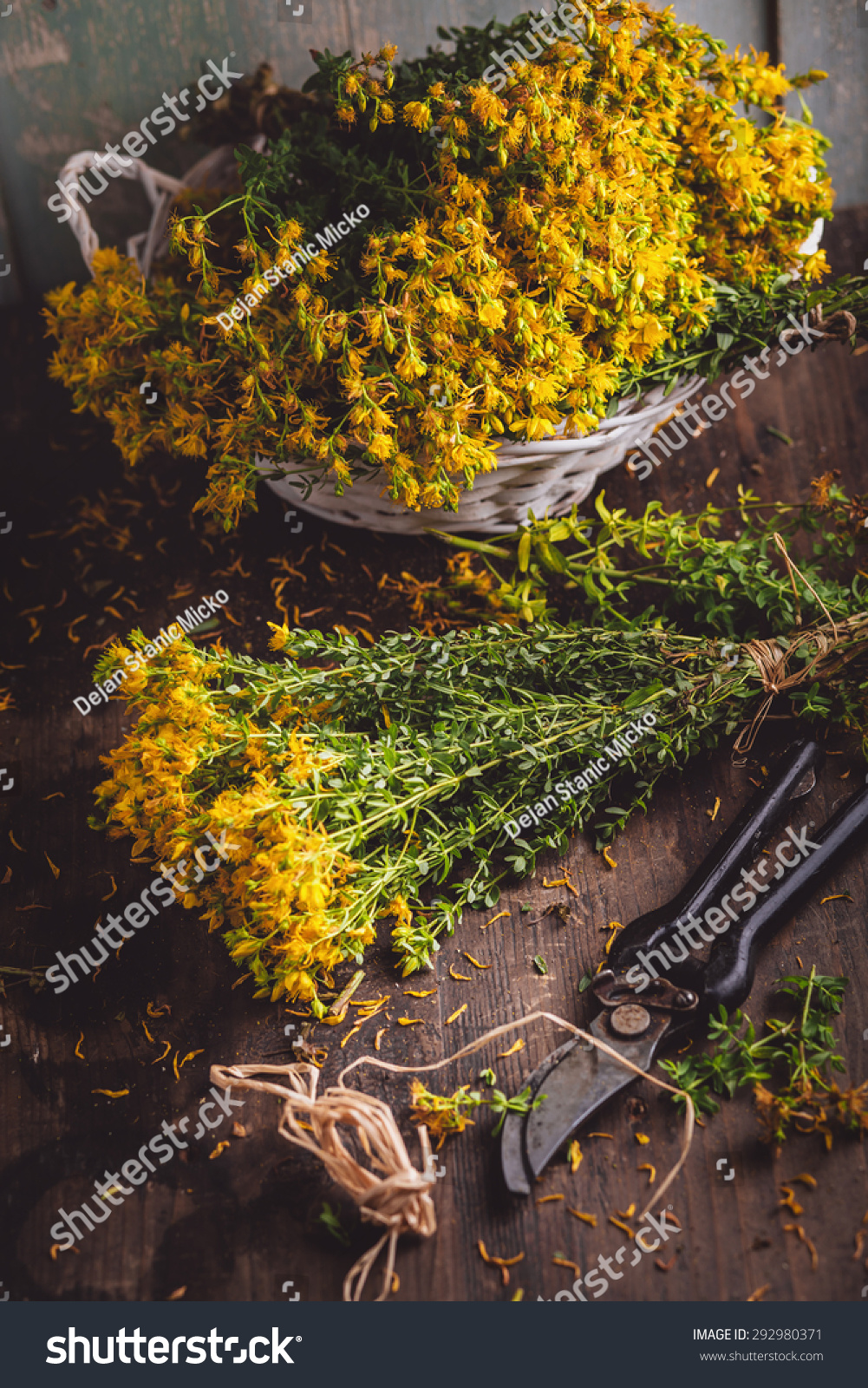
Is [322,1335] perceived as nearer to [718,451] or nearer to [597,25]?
[718,451]

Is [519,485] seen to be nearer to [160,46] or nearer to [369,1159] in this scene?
[369,1159]

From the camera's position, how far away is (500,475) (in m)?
1.75

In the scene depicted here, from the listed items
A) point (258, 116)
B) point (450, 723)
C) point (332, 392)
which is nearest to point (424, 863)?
point (450, 723)

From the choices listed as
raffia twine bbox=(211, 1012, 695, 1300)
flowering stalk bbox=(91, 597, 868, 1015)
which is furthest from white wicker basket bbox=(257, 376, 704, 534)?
raffia twine bbox=(211, 1012, 695, 1300)

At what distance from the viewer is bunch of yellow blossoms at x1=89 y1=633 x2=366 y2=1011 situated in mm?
1337

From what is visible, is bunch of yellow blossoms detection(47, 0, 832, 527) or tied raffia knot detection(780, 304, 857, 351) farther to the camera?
tied raffia knot detection(780, 304, 857, 351)

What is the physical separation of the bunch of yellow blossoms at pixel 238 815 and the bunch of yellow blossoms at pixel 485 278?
401 mm

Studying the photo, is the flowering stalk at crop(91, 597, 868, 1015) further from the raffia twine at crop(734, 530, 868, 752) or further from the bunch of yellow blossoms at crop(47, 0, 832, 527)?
the bunch of yellow blossoms at crop(47, 0, 832, 527)

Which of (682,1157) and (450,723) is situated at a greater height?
(450,723)

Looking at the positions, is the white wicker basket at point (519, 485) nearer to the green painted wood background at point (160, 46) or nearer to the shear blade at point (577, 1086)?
the shear blade at point (577, 1086)

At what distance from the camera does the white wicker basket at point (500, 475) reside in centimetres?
174

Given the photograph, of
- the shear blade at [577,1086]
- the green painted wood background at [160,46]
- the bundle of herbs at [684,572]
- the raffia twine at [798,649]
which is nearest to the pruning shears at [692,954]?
the shear blade at [577,1086]

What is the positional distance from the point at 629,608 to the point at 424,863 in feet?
2.39

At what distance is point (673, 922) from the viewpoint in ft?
5.16
